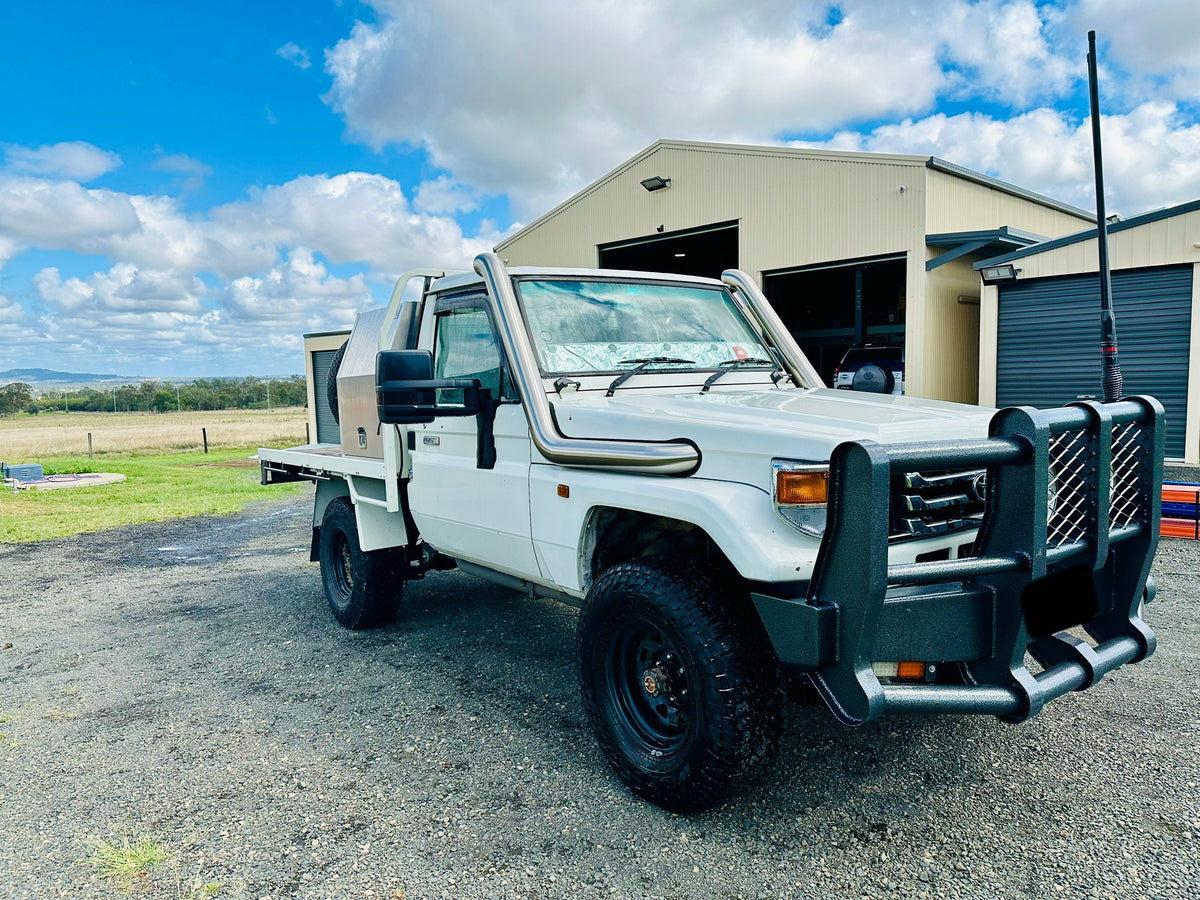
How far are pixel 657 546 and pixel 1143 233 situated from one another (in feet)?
34.0

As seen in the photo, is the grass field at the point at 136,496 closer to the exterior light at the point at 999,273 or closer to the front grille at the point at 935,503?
the front grille at the point at 935,503

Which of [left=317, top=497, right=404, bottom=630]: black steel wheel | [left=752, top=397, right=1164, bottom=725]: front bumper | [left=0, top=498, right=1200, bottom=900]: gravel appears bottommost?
[left=0, top=498, right=1200, bottom=900]: gravel

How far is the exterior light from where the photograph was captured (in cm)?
1178

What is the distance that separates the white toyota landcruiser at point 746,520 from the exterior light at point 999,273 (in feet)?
29.7

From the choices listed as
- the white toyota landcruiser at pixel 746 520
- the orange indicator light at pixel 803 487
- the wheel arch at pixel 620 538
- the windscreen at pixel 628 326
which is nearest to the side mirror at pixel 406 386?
the white toyota landcruiser at pixel 746 520

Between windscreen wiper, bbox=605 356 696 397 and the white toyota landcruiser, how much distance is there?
0.05 ft

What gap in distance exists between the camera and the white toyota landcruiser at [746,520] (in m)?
2.54

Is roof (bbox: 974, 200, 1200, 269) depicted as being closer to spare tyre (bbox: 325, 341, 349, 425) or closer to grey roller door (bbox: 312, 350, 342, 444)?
spare tyre (bbox: 325, 341, 349, 425)

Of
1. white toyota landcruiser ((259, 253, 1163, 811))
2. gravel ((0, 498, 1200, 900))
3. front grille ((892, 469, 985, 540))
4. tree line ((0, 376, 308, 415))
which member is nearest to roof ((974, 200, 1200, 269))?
gravel ((0, 498, 1200, 900))

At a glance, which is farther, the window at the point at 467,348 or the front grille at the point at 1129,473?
the window at the point at 467,348

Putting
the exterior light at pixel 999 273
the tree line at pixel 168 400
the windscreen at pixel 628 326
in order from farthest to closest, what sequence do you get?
the tree line at pixel 168 400
the exterior light at pixel 999 273
the windscreen at pixel 628 326

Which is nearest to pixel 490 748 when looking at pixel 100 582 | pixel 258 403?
pixel 100 582

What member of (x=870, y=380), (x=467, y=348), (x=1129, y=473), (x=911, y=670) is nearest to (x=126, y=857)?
(x=467, y=348)

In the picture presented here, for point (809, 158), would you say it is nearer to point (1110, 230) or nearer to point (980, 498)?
point (1110, 230)
